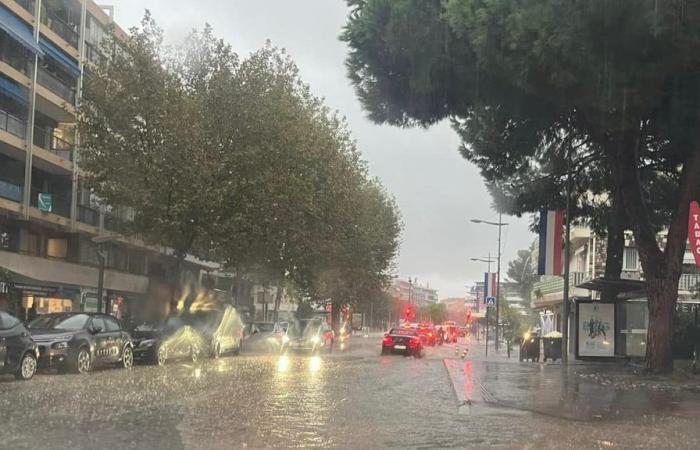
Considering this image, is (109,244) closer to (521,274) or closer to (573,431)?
(573,431)

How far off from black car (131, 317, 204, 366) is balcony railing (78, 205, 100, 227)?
1279cm

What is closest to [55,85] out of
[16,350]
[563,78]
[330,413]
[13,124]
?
[13,124]

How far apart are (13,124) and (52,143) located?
4325 millimetres

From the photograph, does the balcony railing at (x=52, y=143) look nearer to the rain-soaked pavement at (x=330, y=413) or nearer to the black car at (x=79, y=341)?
the black car at (x=79, y=341)

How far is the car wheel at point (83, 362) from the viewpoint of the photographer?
18230 millimetres

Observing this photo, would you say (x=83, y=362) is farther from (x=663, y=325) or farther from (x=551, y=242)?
(x=663, y=325)

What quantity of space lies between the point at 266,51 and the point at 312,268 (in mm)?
12031

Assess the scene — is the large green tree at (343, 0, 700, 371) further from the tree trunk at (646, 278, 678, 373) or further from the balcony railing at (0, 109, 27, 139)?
the balcony railing at (0, 109, 27, 139)

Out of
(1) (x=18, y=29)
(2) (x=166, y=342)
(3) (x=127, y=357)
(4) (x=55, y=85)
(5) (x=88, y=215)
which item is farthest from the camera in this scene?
(5) (x=88, y=215)

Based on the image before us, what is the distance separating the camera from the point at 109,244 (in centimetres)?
4178

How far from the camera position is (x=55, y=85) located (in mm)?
35094

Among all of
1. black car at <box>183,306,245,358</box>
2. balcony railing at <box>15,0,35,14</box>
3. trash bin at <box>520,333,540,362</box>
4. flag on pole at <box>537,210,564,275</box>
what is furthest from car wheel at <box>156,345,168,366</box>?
balcony railing at <box>15,0,35,14</box>

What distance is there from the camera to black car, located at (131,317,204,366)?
23.5 metres

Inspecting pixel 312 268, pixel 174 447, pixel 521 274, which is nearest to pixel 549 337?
pixel 312 268
